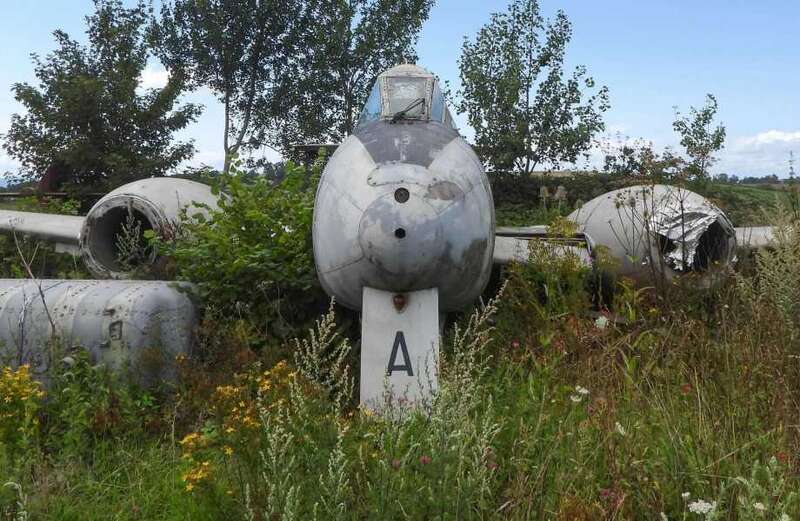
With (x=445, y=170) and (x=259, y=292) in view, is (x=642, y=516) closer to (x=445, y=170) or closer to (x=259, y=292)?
(x=445, y=170)

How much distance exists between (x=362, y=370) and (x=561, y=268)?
1.96m

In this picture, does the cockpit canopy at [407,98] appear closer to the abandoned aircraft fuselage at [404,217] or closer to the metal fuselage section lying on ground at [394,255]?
the metal fuselage section lying on ground at [394,255]

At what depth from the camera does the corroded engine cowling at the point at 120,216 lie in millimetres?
7434

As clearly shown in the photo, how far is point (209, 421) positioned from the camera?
14.5 ft

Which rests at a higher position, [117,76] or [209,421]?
[117,76]

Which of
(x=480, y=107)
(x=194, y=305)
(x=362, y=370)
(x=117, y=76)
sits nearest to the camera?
(x=362, y=370)

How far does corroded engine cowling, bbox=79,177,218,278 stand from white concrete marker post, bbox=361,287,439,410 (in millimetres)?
3224

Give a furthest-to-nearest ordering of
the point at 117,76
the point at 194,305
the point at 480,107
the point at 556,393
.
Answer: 1. the point at 117,76
2. the point at 480,107
3. the point at 194,305
4. the point at 556,393

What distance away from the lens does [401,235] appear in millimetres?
4273

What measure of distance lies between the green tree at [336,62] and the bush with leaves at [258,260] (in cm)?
2058

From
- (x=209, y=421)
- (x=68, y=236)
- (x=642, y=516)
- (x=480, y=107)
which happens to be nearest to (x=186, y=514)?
(x=209, y=421)

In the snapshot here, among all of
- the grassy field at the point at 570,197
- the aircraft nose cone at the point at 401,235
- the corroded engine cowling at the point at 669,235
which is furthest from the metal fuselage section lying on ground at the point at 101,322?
the grassy field at the point at 570,197

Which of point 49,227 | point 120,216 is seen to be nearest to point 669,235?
point 120,216

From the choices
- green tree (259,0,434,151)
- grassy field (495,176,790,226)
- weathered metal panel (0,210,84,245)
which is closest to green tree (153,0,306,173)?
green tree (259,0,434,151)
